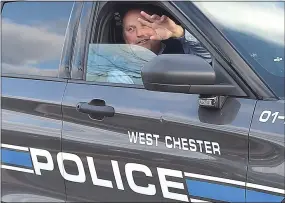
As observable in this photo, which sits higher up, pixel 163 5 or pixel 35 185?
pixel 163 5

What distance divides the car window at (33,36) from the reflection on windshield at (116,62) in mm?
213

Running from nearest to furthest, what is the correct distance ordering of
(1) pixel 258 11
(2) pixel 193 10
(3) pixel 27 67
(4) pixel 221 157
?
(4) pixel 221 157 < (2) pixel 193 10 < (1) pixel 258 11 < (3) pixel 27 67

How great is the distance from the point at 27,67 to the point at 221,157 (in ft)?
4.25

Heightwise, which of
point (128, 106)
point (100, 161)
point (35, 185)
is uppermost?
point (128, 106)

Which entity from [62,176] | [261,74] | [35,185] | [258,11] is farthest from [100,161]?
[258,11]

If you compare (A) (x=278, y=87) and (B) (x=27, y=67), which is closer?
(A) (x=278, y=87)

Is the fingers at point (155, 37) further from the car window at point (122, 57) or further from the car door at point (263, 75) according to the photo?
the car door at point (263, 75)

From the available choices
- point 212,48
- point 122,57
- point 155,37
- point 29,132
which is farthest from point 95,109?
point 212,48

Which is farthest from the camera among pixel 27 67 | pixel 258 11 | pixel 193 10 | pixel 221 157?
pixel 27 67

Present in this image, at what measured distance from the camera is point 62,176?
269 centimetres

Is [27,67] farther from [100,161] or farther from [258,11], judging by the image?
[258,11]

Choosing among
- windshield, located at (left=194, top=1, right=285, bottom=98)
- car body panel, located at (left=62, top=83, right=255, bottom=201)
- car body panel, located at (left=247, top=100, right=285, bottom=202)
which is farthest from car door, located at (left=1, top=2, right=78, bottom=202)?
car body panel, located at (left=247, top=100, right=285, bottom=202)

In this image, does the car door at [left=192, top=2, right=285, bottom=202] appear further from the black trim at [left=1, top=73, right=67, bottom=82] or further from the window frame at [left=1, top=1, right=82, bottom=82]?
the black trim at [left=1, top=73, right=67, bottom=82]

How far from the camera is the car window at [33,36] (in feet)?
9.32
